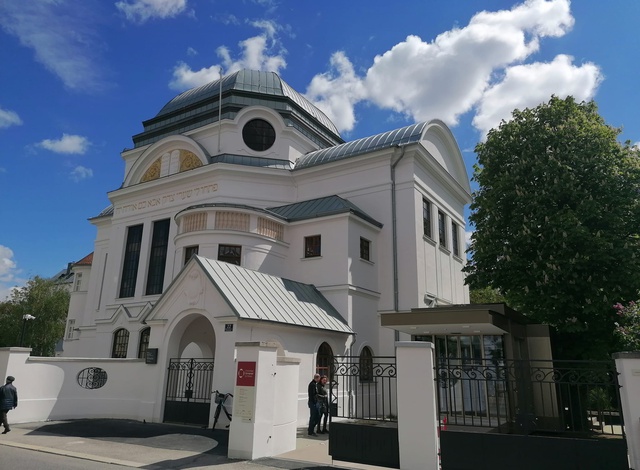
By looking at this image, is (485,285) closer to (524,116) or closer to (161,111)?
(524,116)

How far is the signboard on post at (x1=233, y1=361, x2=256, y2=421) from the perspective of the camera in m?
10.1

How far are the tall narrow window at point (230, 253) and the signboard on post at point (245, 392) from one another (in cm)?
972

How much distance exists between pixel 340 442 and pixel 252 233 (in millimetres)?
11964

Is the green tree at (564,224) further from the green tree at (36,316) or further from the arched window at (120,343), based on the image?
the green tree at (36,316)

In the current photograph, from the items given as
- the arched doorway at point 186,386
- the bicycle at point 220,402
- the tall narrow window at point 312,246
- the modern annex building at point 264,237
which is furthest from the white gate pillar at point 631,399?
the tall narrow window at point 312,246

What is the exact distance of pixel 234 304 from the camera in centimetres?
1358

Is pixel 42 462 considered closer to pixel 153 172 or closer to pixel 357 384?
pixel 357 384

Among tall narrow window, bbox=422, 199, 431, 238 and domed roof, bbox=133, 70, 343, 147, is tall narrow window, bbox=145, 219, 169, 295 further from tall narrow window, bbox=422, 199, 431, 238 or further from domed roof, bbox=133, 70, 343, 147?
tall narrow window, bbox=422, 199, 431, 238

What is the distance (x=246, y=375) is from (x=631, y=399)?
709 centimetres

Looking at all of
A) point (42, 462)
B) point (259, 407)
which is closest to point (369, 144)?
Answer: point (259, 407)

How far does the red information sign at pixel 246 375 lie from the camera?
10211mm

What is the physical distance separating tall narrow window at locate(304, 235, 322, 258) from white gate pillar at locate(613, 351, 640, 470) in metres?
13.5

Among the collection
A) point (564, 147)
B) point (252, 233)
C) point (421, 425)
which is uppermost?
point (564, 147)

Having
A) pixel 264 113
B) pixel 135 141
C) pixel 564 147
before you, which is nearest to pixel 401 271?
pixel 564 147
